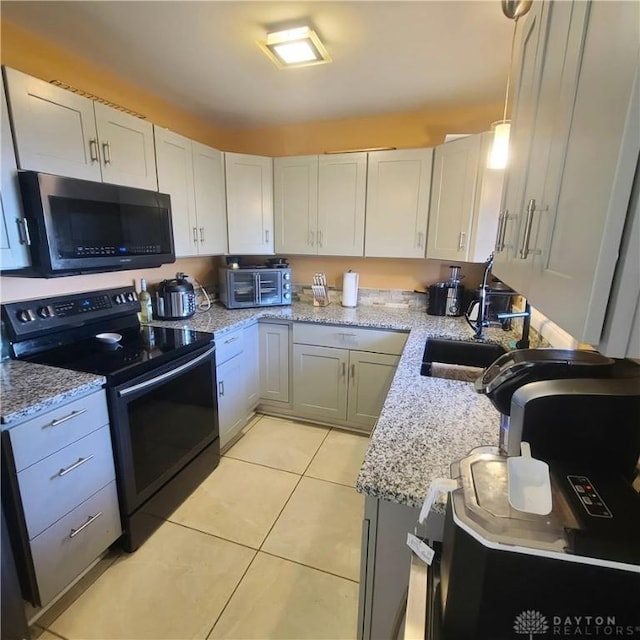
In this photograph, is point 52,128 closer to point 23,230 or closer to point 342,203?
point 23,230

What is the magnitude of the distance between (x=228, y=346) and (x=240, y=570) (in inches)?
50.1

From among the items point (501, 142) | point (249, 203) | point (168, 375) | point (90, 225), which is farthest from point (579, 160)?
point (249, 203)

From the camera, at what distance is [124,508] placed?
5.31 ft

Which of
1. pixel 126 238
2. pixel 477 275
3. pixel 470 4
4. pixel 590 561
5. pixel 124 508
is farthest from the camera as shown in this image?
pixel 477 275

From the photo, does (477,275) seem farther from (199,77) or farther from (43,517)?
(43,517)

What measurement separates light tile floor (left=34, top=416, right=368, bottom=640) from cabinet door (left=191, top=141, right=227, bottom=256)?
5.42 ft

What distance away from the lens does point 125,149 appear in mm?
1898

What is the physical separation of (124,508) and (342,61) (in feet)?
8.35

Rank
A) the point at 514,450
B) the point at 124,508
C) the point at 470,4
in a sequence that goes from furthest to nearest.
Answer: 1. the point at 124,508
2. the point at 470,4
3. the point at 514,450

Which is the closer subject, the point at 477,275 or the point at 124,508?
the point at 124,508

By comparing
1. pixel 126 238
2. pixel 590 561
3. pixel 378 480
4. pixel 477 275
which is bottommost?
pixel 378 480

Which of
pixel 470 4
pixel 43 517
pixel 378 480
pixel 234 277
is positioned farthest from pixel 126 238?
pixel 470 4

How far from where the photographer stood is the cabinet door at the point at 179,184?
7.12 feet

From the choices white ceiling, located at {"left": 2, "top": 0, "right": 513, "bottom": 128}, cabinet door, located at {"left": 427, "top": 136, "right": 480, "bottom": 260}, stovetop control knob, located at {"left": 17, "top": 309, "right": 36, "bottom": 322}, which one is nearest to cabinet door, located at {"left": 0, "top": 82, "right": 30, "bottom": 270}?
stovetop control knob, located at {"left": 17, "top": 309, "right": 36, "bottom": 322}
